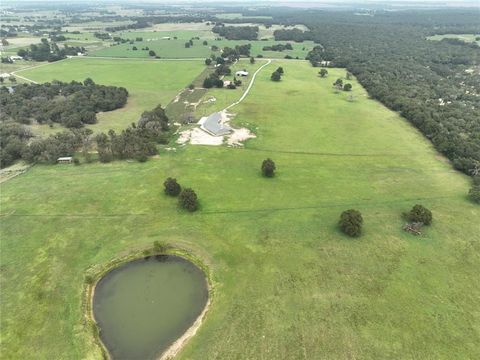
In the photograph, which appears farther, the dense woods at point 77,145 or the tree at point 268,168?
the dense woods at point 77,145

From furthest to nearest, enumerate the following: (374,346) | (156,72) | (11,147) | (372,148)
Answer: (156,72) → (372,148) → (11,147) → (374,346)

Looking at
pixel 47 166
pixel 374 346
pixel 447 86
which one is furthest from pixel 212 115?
pixel 447 86

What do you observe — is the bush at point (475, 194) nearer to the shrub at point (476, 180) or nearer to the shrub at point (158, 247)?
the shrub at point (476, 180)

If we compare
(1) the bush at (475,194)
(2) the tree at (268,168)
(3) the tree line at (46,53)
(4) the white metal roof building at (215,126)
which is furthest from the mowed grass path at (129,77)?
(1) the bush at (475,194)

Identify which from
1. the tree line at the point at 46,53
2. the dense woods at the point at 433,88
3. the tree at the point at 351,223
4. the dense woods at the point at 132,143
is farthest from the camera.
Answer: the tree line at the point at 46,53

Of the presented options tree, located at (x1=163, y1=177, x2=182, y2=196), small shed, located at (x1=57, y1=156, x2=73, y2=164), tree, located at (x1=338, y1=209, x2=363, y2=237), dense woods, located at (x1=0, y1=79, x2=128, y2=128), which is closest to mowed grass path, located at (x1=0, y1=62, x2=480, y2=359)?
tree, located at (x1=338, y1=209, x2=363, y2=237)

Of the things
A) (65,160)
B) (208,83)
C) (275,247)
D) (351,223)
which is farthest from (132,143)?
(208,83)

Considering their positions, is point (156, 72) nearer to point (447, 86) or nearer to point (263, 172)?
point (263, 172)

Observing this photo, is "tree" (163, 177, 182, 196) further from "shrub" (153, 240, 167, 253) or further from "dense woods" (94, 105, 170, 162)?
"dense woods" (94, 105, 170, 162)
